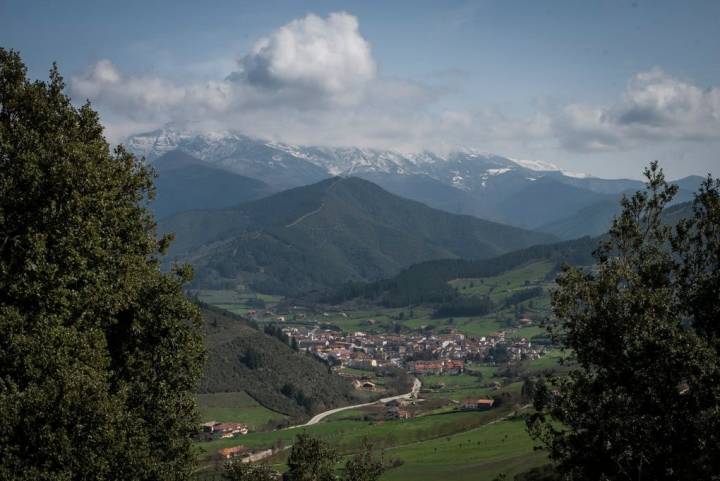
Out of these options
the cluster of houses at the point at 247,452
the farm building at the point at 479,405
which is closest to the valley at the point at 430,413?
the farm building at the point at 479,405

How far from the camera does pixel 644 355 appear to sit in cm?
1488

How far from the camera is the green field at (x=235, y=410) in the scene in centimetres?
11356

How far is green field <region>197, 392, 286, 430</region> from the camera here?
11356cm

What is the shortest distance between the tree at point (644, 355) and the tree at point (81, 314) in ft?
31.1

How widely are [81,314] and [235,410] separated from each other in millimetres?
106249

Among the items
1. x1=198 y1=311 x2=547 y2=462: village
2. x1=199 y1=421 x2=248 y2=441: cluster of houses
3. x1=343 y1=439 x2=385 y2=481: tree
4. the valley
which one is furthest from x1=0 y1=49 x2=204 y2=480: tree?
x1=198 y1=311 x2=547 y2=462: village

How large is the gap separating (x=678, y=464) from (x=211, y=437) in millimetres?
91337

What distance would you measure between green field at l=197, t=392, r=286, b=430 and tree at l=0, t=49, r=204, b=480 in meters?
95.7

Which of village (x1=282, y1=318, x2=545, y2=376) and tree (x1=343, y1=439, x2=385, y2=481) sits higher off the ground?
tree (x1=343, y1=439, x2=385, y2=481)

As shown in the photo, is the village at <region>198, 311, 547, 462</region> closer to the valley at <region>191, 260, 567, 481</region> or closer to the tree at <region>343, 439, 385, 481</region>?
the valley at <region>191, 260, 567, 481</region>

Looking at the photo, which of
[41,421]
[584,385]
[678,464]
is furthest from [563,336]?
[41,421]

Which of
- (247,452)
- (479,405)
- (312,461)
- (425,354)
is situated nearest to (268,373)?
(479,405)

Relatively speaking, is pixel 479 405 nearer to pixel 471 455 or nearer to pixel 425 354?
pixel 471 455

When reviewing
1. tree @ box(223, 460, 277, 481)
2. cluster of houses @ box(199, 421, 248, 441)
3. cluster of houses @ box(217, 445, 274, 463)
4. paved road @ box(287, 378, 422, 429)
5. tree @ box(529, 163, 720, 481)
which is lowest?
paved road @ box(287, 378, 422, 429)
